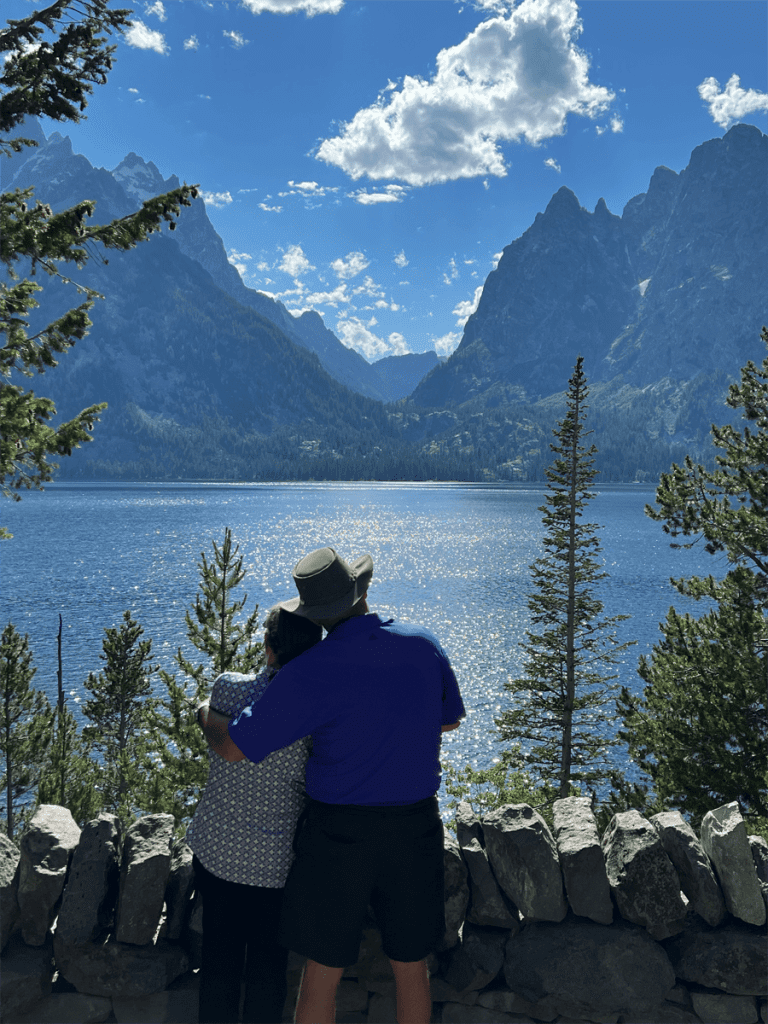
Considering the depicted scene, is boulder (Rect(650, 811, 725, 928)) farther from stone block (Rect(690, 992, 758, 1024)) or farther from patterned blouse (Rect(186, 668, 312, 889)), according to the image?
patterned blouse (Rect(186, 668, 312, 889))

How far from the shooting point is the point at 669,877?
4.21 metres

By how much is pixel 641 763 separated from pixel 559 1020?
15378mm

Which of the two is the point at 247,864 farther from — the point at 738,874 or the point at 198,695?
the point at 198,695

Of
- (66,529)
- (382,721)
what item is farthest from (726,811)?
(66,529)

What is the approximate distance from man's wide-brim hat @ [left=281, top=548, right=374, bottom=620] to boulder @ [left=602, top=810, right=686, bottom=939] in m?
2.59

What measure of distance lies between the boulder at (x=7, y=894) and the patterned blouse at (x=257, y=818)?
5.24 ft

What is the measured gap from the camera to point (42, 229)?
8125 mm

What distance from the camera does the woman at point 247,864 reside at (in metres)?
3.63

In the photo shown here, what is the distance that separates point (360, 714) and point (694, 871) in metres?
2.68

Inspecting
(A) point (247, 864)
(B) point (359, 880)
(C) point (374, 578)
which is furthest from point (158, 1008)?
(C) point (374, 578)

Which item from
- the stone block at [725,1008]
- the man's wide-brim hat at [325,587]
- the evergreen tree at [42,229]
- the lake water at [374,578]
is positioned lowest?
the lake water at [374,578]

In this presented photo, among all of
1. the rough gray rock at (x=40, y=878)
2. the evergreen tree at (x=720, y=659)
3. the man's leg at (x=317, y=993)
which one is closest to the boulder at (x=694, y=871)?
the man's leg at (x=317, y=993)

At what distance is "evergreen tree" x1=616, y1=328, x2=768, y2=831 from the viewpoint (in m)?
13.8

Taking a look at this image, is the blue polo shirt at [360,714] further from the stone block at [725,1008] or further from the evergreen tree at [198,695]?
the evergreen tree at [198,695]
